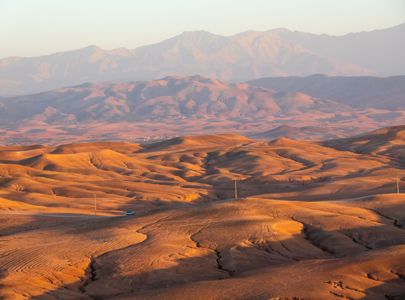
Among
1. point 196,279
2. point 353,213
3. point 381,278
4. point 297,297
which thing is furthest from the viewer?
point 353,213

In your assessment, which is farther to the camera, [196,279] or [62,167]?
[62,167]

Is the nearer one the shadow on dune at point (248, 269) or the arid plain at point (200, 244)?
the shadow on dune at point (248, 269)

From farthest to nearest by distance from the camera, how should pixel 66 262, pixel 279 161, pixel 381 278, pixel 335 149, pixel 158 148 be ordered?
pixel 158 148 → pixel 335 149 → pixel 279 161 → pixel 66 262 → pixel 381 278

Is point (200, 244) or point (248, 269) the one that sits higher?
point (200, 244)

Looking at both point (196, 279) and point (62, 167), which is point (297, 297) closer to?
point (196, 279)

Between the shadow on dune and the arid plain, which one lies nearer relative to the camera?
the shadow on dune

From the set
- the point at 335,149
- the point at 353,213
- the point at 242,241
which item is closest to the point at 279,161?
the point at 335,149

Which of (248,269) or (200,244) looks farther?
(200,244)

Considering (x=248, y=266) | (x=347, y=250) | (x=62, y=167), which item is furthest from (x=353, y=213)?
(x=62, y=167)

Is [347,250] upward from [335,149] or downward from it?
upward
